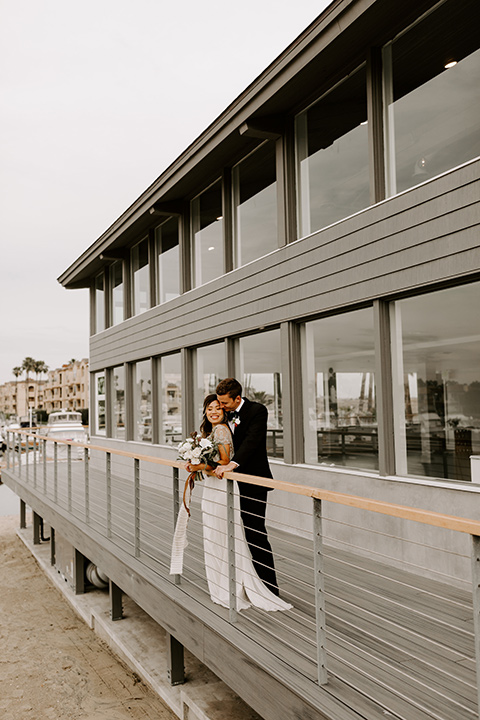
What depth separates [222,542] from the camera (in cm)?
464

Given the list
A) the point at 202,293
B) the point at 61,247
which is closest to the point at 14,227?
the point at 61,247

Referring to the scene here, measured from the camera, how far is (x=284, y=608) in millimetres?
4348

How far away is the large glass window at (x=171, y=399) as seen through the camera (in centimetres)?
1139

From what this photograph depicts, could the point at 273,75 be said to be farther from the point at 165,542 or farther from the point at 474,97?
the point at 165,542

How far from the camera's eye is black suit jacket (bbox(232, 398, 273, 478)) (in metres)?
4.61

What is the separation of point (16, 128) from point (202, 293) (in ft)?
125

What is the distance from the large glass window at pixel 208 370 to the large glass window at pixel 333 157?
291 centimetres

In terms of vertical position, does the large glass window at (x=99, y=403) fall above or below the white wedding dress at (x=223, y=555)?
above

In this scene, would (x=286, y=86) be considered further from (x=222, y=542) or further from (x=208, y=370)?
(x=222, y=542)

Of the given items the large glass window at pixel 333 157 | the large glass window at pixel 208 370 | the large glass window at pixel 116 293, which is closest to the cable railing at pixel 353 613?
the large glass window at pixel 208 370

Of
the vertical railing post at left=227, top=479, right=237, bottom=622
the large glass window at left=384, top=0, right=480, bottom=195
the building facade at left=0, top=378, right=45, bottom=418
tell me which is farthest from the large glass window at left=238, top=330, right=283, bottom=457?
the building facade at left=0, top=378, right=45, bottom=418

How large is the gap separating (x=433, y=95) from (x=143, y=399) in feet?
29.8

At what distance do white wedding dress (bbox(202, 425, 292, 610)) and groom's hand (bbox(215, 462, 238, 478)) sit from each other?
0.11 metres

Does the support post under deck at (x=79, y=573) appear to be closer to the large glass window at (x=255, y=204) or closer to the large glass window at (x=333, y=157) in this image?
the large glass window at (x=255, y=204)
